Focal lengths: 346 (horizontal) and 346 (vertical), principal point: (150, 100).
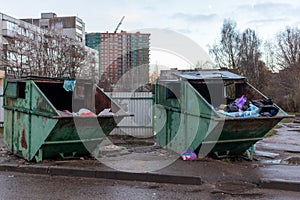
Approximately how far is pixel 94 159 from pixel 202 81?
298 cm

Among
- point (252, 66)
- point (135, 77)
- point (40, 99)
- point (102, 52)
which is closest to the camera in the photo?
point (40, 99)

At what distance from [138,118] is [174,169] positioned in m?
4.61

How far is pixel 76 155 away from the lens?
7504mm

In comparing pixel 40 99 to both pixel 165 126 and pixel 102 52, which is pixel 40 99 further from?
pixel 102 52

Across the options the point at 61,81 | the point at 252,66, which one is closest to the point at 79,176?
the point at 61,81

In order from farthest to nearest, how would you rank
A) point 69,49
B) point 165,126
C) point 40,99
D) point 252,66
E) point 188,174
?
1. point 252,66
2. point 69,49
3. point 165,126
4. point 40,99
5. point 188,174

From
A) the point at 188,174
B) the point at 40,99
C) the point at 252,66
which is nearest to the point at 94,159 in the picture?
the point at 40,99

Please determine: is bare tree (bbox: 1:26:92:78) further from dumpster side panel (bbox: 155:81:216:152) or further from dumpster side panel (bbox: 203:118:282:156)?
dumpster side panel (bbox: 203:118:282:156)

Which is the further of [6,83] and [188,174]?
[6,83]

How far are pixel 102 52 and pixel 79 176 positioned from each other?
67.3 feet

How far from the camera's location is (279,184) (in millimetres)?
5984

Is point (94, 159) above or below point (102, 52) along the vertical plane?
below

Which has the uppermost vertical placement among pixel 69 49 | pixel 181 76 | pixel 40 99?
pixel 69 49

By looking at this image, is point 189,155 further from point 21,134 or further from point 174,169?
point 21,134
